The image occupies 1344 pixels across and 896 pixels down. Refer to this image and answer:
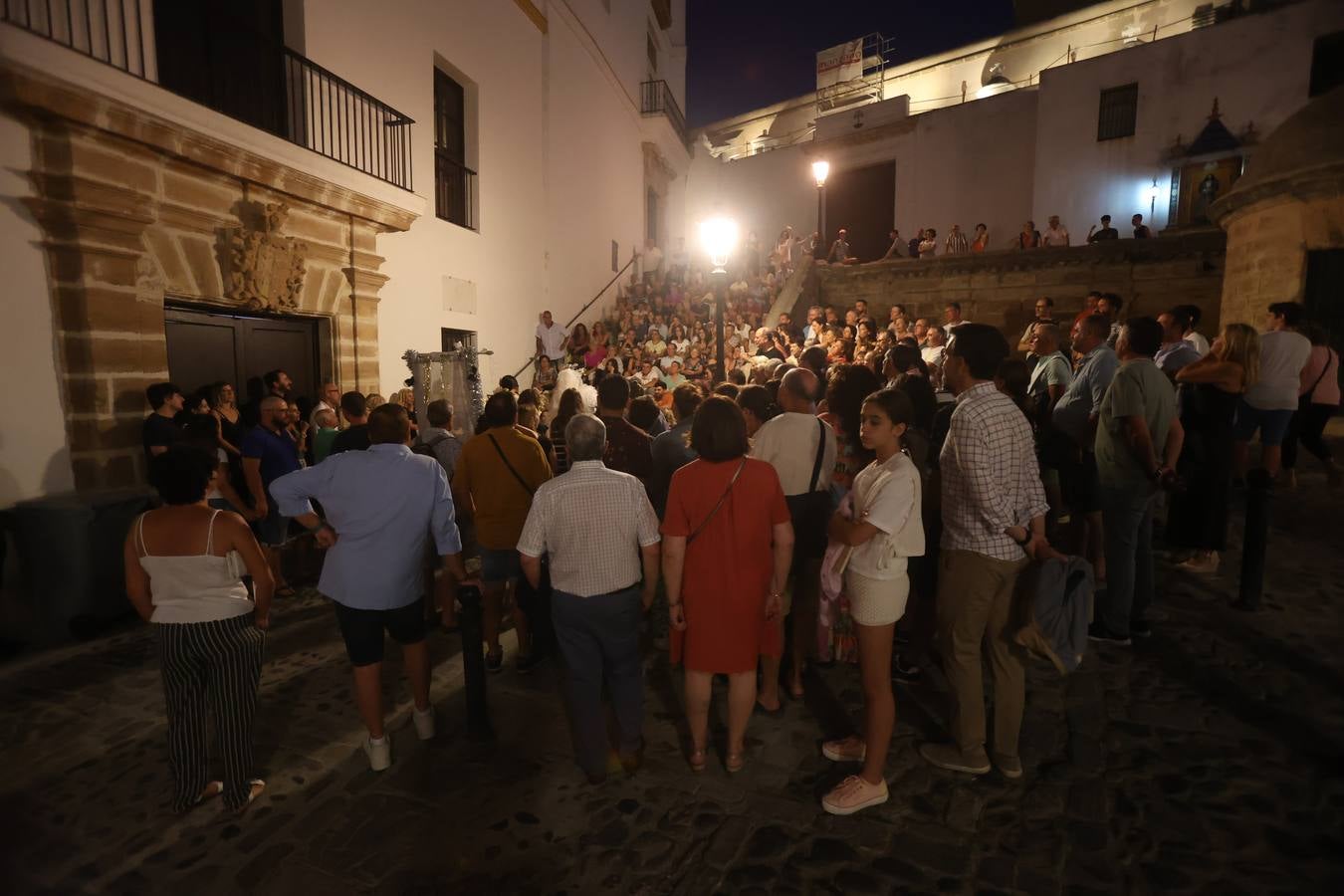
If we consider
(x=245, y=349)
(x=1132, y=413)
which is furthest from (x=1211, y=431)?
(x=245, y=349)

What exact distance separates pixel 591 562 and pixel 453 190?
10.7 meters

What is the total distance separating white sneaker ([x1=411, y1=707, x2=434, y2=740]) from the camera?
369 cm

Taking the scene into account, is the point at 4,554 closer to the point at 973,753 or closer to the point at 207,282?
the point at 207,282

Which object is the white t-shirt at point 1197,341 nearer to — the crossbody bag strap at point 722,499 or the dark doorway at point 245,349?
the crossbody bag strap at point 722,499

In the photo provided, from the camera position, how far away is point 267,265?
726 cm

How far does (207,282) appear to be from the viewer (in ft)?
21.8

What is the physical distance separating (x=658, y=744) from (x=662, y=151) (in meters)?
22.4

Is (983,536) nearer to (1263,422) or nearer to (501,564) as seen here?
(501,564)

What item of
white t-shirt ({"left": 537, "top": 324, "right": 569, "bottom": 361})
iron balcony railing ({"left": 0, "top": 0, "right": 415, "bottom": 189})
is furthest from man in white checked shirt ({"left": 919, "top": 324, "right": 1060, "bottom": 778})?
white t-shirt ({"left": 537, "top": 324, "right": 569, "bottom": 361})

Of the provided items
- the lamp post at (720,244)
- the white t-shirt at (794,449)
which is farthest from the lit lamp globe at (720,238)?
the white t-shirt at (794,449)

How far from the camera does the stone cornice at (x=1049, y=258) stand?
11.6 metres

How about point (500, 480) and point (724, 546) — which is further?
point (500, 480)

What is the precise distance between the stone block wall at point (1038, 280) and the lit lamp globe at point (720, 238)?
7.12m

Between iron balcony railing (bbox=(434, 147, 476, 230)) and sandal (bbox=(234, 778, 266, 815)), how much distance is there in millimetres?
9821
